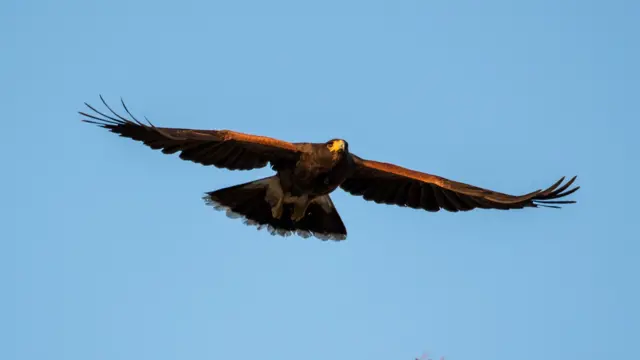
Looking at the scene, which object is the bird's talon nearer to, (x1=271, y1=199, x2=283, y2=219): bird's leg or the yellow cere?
(x1=271, y1=199, x2=283, y2=219): bird's leg

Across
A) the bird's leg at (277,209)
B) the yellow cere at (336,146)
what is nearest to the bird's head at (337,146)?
the yellow cere at (336,146)

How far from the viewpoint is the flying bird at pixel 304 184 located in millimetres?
17953

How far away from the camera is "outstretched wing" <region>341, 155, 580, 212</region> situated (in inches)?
739

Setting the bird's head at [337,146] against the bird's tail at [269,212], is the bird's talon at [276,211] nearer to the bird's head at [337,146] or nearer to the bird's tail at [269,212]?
the bird's tail at [269,212]

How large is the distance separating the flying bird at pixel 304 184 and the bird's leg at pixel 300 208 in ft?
0.04

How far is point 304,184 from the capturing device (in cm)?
1830

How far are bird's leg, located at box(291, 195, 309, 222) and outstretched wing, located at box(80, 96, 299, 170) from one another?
25.0 inches

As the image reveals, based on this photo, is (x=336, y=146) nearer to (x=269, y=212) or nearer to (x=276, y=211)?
(x=276, y=211)

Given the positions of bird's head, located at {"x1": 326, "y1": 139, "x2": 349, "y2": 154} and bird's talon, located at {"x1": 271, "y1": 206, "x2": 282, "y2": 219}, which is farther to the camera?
bird's talon, located at {"x1": 271, "y1": 206, "x2": 282, "y2": 219}

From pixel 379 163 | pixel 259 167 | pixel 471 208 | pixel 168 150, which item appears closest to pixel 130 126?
pixel 168 150

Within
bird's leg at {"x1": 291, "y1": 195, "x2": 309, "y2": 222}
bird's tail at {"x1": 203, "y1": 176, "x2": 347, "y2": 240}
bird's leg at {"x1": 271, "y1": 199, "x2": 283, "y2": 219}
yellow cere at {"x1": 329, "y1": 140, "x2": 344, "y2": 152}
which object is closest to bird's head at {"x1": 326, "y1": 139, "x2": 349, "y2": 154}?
yellow cere at {"x1": 329, "y1": 140, "x2": 344, "y2": 152}

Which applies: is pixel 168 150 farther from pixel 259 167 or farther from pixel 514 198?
pixel 514 198

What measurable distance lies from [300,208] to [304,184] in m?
0.81

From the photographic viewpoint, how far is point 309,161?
1809 centimetres
